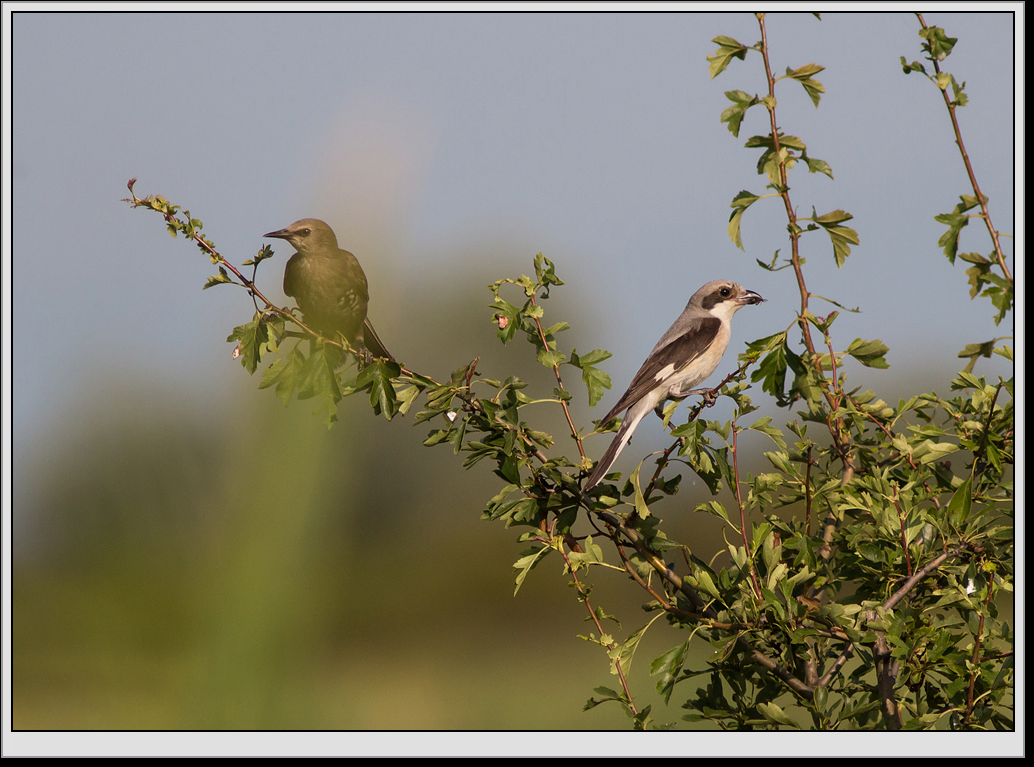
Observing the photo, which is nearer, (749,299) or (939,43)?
(939,43)

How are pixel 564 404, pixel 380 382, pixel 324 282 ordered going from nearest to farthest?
pixel 380 382
pixel 564 404
pixel 324 282

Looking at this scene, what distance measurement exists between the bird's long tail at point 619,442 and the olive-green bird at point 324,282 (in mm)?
1449

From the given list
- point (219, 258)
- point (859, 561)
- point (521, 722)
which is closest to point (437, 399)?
point (219, 258)

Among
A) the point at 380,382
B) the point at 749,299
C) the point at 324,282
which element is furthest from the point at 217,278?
the point at 749,299

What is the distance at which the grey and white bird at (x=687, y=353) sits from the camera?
5.01m

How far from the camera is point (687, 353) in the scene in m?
5.41

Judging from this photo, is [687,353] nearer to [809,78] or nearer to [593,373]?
[593,373]

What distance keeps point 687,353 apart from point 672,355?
0.13 meters

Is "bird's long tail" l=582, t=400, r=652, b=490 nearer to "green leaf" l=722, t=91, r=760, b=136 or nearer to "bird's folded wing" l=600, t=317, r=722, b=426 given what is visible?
"bird's folded wing" l=600, t=317, r=722, b=426

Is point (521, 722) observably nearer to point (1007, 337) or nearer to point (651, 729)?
point (651, 729)

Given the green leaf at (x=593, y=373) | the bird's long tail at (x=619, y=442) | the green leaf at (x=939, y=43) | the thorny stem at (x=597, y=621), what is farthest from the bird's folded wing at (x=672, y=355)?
the green leaf at (x=939, y=43)

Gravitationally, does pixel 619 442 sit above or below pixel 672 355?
below

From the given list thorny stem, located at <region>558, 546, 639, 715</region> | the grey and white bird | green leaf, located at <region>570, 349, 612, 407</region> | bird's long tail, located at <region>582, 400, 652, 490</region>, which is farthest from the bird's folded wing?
thorny stem, located at <region>558, 546, 639, 715</region>

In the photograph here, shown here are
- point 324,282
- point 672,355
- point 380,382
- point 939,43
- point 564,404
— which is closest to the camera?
point 939,43
